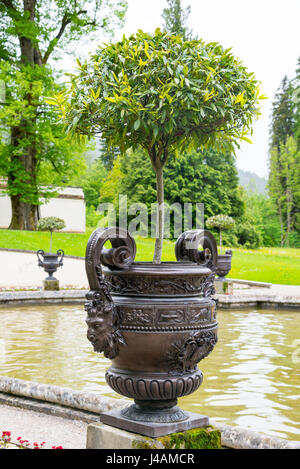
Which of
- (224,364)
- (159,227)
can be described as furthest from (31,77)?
(159,227)

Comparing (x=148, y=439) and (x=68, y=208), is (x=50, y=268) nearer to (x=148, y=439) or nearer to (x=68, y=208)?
(x=148, y=439)

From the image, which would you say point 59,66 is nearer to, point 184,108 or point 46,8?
point 46,8

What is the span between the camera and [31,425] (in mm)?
3768

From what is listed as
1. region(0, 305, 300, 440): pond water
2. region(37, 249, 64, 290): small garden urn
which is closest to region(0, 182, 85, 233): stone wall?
region(37, 249, 64, 290): small garden urn

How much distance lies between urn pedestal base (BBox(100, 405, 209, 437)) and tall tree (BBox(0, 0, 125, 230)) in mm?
20369

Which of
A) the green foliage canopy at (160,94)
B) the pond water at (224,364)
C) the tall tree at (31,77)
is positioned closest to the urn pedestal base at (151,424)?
the pond water at (224,364)

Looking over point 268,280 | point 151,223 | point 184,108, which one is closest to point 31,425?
point 184,108

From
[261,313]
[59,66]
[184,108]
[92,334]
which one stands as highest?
[59,66]

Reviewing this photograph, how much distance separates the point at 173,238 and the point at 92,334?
1229 inches

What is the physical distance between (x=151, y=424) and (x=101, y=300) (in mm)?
699

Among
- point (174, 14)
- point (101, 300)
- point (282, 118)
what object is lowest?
point (101, 300)

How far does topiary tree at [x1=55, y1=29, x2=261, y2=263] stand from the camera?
4.16m

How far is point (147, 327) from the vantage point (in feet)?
9.29

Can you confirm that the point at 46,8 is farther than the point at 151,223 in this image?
No
